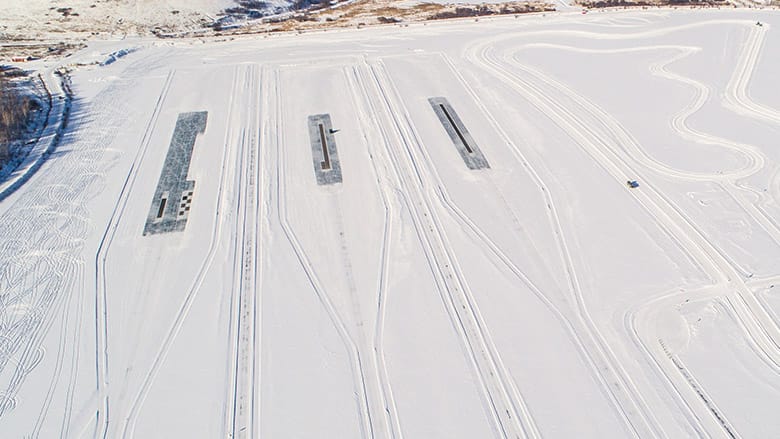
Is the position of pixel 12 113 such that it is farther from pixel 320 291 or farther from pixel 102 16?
→ pixel 320 291

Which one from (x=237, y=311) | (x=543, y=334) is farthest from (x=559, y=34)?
(x=237, y=311)

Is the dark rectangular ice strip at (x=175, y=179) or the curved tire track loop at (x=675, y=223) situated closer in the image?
the curved tire track loop at (x=675, y=223)

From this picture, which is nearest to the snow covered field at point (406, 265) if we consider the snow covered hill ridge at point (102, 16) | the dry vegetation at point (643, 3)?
the snow covered hill ridge at point (102, 16)

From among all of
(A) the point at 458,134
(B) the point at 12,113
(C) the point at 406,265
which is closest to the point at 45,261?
(B) the point at 12,113

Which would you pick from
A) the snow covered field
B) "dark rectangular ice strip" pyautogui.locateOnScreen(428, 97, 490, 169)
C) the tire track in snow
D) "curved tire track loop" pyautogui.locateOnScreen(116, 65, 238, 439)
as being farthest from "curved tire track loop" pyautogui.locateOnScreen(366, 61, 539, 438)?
the tire track in snow

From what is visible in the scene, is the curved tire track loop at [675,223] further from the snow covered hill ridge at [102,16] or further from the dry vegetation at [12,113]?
the dry vegetation at [12,113]

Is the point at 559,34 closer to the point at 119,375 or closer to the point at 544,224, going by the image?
the point at 544,224
